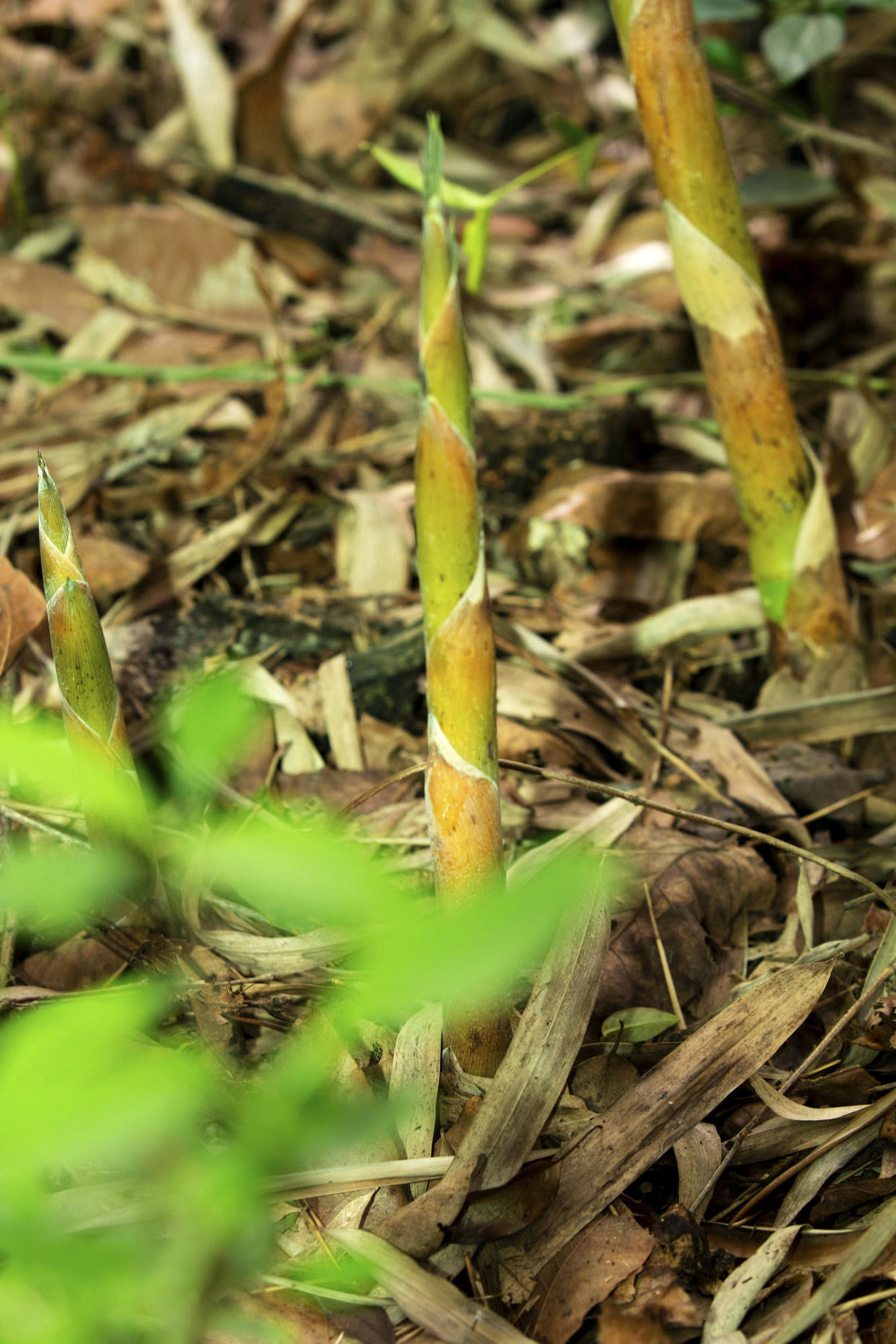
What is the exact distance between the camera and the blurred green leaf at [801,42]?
1.36 meters

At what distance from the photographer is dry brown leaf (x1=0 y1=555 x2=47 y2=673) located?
956 millimetres

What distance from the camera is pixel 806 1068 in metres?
0.81

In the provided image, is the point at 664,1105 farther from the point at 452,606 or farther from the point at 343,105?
the point at 343,105

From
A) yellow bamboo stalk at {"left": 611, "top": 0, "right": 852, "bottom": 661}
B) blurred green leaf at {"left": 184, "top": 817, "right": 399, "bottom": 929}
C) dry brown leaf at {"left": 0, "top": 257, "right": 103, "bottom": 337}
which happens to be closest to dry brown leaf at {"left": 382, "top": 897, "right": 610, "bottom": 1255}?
blurred green leaf at {"left": 184, "top": 817, "right": 399, "bottom": 929}

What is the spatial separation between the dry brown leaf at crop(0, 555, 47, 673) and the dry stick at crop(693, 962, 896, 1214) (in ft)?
2.39

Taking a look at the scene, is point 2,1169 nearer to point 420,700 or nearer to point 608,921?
point 608,921

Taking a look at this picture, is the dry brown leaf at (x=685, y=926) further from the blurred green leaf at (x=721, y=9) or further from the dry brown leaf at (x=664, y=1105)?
the blurred green leaf at (x=721, y=9)

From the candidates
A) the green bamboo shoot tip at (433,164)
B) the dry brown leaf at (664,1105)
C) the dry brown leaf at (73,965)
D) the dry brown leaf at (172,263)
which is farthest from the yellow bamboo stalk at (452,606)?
the dry brown leaf at (172,263)

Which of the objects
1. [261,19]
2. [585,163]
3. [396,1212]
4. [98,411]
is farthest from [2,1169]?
[261,19]

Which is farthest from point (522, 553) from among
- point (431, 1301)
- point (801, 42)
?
point (431, 1301)

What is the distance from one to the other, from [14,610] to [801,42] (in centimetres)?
123

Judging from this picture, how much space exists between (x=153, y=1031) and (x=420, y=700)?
0.49 meters

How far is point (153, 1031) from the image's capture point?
89 cm

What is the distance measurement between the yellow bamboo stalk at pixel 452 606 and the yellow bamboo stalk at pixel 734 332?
15.2 inches
